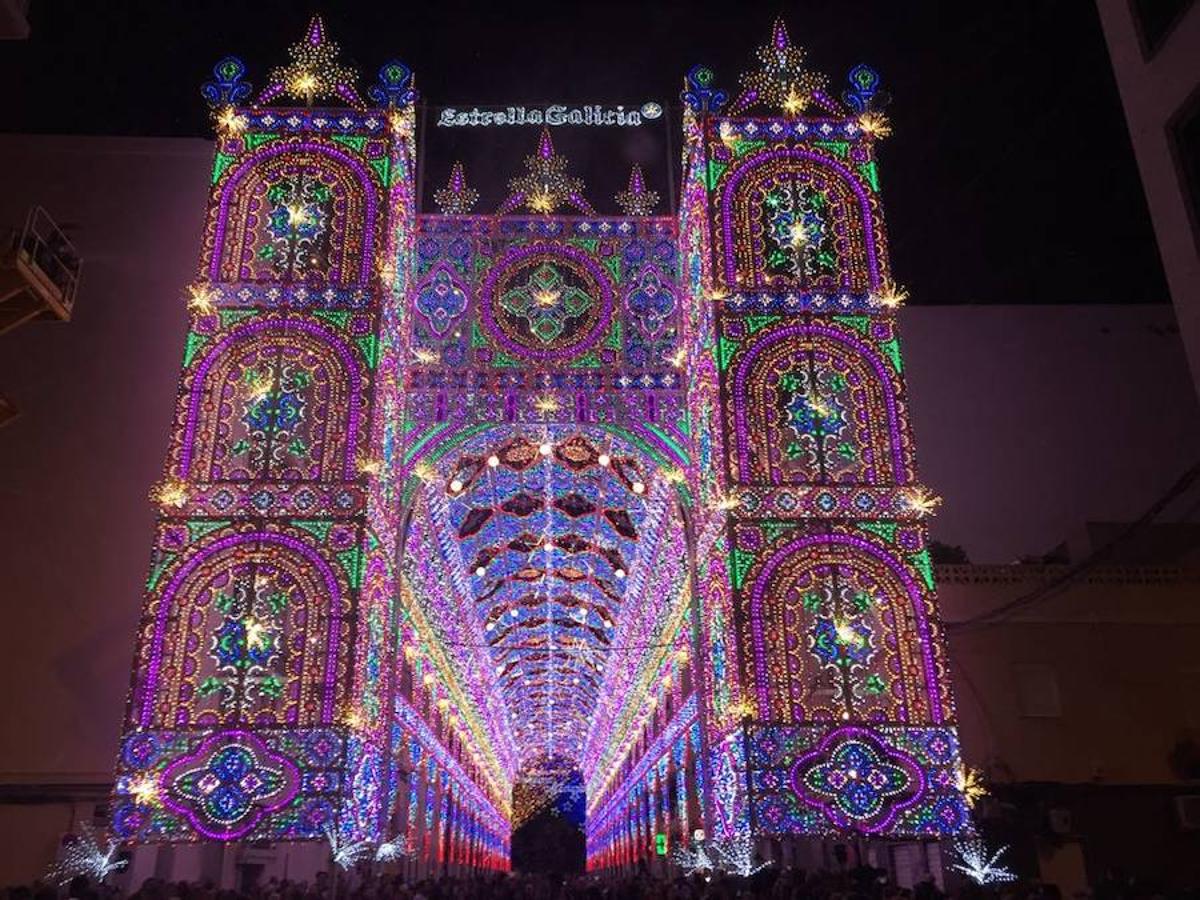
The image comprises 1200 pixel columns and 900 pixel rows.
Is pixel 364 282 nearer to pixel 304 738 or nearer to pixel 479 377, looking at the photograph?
pixel 479 377

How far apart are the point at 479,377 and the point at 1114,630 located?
12.9 m

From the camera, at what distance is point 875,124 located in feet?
59.3

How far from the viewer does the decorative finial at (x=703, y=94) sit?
18.0m

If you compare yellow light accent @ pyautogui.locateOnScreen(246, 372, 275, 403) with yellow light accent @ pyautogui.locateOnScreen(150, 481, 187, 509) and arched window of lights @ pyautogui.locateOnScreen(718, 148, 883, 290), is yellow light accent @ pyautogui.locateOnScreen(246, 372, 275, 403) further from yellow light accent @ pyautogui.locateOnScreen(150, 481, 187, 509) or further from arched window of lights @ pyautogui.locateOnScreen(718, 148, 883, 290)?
arched window of lights @ pyautogui.locateOnScreen(718, 148, 883, 290)

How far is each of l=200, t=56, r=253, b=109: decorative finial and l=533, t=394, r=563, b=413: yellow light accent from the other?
724cm

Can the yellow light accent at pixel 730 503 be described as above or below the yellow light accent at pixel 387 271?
below

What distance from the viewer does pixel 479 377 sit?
19375mm

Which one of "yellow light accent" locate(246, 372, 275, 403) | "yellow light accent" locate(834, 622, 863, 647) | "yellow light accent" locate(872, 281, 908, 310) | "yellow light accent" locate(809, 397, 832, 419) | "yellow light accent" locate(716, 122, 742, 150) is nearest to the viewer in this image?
"yellow light accent" locate(834, 622, 863, 647)

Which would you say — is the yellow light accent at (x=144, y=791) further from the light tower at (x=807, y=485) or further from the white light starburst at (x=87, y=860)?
the light tower at (x=807, y=485)

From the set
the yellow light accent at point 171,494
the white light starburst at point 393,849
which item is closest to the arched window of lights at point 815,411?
the yellow light accent at point 171,494

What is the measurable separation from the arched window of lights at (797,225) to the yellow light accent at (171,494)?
29.6ft

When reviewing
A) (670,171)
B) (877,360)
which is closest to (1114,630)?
(877,360)

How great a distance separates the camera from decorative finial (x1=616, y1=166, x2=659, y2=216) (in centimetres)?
2080

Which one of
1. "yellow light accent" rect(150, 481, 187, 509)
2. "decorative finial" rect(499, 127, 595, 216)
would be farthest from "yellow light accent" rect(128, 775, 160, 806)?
"decorative finial" rect(499, 127, 595, 216)
